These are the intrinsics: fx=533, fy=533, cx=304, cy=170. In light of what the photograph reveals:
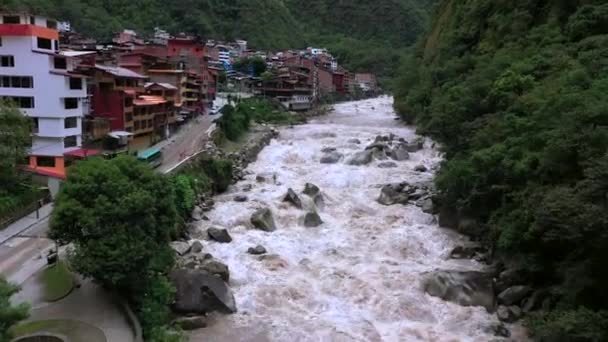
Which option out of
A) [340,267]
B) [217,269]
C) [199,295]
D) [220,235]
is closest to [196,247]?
[220,235]

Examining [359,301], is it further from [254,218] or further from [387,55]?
[387,55]

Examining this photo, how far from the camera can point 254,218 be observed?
23.8 metres

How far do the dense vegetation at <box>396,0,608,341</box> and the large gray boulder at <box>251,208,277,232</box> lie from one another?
769cm

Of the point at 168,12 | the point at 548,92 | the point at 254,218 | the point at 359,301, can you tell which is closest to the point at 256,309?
the point at 359,301

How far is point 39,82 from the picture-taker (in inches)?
1003

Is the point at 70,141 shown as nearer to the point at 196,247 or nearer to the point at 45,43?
the point at 45,43

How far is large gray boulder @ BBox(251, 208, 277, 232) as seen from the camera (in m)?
23.5

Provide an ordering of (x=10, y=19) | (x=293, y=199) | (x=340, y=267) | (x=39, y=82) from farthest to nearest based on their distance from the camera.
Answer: (x=293, y=199)
(x=39, y=82)
(x=10, y=19)
(x=340, y=267)

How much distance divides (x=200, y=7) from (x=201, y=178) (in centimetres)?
8526

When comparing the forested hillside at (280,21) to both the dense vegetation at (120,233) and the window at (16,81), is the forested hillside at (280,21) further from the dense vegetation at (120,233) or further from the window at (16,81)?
the dense vegetation at (120,233)

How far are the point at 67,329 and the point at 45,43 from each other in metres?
16.9

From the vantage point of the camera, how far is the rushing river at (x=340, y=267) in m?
15.8

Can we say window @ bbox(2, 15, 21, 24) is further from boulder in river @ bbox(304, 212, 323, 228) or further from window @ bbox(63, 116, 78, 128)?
boulder in river @ bbox(304, 212, 323, 228)

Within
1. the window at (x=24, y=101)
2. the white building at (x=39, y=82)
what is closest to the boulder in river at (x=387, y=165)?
the white building at (x=39, y=82)
